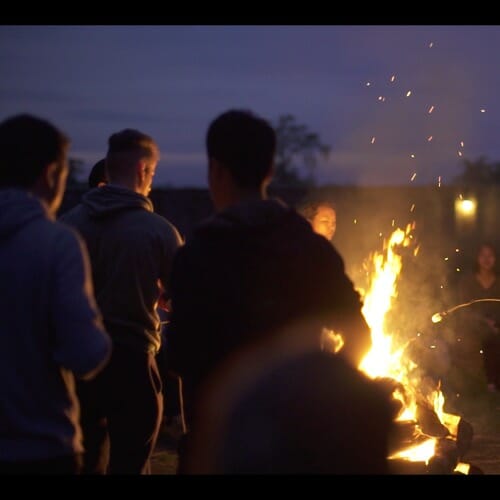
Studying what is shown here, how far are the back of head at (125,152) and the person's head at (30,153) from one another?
1.77 m

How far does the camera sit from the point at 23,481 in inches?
136

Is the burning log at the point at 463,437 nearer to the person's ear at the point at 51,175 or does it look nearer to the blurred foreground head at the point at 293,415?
the blurred foreground head at the point at 293,415

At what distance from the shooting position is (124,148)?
5.26 m

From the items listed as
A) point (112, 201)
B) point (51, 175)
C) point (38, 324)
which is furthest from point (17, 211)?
point (112, 201)

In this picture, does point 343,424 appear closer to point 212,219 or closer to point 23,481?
point 212,219

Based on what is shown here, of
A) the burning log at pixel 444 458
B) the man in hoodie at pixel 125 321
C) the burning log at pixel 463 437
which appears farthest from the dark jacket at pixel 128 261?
the burning log at pixel 463 437

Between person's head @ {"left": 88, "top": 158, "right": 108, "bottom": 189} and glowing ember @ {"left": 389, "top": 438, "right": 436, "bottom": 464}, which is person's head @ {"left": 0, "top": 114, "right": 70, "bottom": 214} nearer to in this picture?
glowing ember @ {"left": 389, "top": 438, "right": 436, "bottom": 464}

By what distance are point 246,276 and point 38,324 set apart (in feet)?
2.61

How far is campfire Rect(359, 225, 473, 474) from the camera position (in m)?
5.46

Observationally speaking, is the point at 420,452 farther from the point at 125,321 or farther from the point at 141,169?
the point at 141,169

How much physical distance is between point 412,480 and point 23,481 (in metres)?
1.88

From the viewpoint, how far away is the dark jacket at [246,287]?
11.3 feet

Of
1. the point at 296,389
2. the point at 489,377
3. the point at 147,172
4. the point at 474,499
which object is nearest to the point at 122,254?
the point at 147,172

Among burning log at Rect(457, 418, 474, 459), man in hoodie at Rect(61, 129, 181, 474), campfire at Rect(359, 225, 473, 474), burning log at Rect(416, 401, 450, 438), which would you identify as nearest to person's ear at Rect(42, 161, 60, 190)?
man in hoodie at Rect(61, 129, 181, 474)
